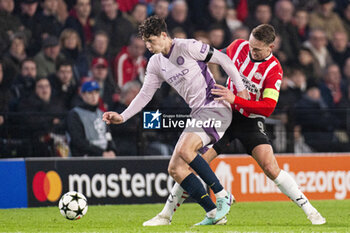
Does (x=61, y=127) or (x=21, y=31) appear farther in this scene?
(x=21, y=31)

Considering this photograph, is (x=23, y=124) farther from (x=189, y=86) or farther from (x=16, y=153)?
(x=189, y=86)

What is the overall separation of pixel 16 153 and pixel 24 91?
1163 millimetres

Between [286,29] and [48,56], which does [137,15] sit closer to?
[48,56]

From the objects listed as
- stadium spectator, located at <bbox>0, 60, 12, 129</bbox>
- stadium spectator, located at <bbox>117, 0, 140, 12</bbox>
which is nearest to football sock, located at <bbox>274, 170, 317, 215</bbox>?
stadium spectator, located at <bbox>0, 60, 12, 129</bbox>

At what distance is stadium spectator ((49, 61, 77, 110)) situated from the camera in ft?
37.8

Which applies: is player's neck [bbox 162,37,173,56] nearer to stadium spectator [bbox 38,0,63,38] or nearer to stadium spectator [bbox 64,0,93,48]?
stadium spectator [bbox 38,0,63,38]

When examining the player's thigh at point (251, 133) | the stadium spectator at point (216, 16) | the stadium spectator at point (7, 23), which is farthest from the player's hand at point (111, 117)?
the stadium spectator at point (216, 16)

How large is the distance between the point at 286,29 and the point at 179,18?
2.62m

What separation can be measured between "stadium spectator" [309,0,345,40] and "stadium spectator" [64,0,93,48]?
5030 mm

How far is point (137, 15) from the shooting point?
1318cm

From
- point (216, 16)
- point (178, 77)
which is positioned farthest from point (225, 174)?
point (178, 77)

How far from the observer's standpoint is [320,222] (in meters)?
7.31

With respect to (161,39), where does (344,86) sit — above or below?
below

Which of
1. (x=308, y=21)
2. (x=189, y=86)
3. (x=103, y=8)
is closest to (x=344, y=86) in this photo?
(x=308, y=21)
